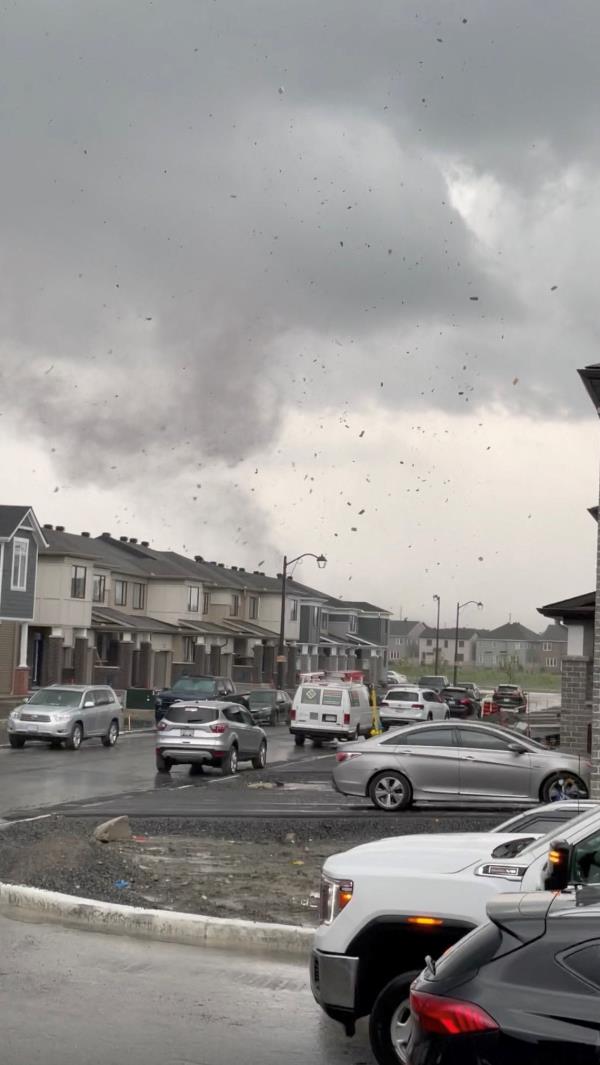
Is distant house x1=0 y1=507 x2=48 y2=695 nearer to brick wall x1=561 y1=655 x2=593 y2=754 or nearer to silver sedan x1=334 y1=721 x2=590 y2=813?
brick wall x1=561 y1=655 x2=593 y2=754

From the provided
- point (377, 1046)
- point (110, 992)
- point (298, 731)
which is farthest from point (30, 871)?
point (298, 731)

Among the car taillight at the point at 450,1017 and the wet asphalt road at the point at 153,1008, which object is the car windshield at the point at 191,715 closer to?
the wet asphalt road at the point at 153,1008

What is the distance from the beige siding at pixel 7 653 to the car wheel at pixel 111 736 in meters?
19.3

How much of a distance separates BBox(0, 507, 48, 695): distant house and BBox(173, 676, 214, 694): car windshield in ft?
36.3

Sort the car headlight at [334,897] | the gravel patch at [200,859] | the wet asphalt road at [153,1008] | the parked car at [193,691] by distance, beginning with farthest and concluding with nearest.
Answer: the parked car at [193,691], the gravel patch at [200,859], the wet asphalt road at [153,1008], the car headlight at [334,897]

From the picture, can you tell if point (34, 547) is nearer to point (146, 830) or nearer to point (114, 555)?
point (114, 555)

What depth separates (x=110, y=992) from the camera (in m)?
8.93

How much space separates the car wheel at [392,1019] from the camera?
7070 millimetres

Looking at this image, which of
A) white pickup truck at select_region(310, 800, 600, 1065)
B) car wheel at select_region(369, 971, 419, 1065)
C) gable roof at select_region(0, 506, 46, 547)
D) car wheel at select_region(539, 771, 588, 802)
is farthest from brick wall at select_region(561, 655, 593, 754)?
gable roof at select_region(0, 506, 46, 547)

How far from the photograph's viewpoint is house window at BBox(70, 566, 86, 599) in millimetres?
66938

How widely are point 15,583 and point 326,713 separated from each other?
66.4 ft

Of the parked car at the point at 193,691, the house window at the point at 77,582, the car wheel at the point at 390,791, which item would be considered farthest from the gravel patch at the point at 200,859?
the house window at the point at 77,582

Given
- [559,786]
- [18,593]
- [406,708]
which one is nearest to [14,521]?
[18,593]

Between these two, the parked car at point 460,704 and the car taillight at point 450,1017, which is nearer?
the car taillight at point 450,1017
